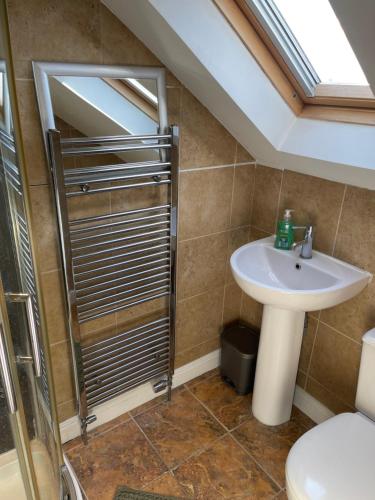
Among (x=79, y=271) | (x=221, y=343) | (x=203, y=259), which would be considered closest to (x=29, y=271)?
(x=79, y=271)

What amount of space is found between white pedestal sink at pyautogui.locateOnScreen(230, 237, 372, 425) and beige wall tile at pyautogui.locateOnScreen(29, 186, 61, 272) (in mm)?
757

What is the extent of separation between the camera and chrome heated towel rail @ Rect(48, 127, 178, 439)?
1482 mm

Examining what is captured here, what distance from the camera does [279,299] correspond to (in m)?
1.52

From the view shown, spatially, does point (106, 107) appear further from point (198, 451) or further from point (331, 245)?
point (198, 451)

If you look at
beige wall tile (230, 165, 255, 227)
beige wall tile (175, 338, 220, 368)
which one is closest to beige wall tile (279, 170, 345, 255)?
beige wall tile (230, 165, 255, 227)

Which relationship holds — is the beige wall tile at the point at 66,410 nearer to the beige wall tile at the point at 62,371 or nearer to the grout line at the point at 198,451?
the beige wall tile at the point at 62,371

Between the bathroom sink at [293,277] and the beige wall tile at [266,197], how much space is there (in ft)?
0.39

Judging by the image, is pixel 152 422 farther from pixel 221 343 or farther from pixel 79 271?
pixel 79 271

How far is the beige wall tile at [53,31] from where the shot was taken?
1.24 meters

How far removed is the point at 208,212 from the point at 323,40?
2.93ft

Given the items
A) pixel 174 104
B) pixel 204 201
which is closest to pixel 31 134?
pixel 174 104

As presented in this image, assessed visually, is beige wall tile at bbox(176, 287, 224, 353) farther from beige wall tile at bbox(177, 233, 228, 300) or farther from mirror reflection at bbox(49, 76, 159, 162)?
mirror reflection at bbox(49, 76, 159, 162)

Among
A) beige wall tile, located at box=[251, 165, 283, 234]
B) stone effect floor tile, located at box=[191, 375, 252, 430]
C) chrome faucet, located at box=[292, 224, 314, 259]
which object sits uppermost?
beige wall tile, located at box=[251, 165, 283, 234]

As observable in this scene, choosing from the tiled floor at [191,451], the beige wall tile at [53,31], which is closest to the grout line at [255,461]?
the tiled floor at [191,451]
